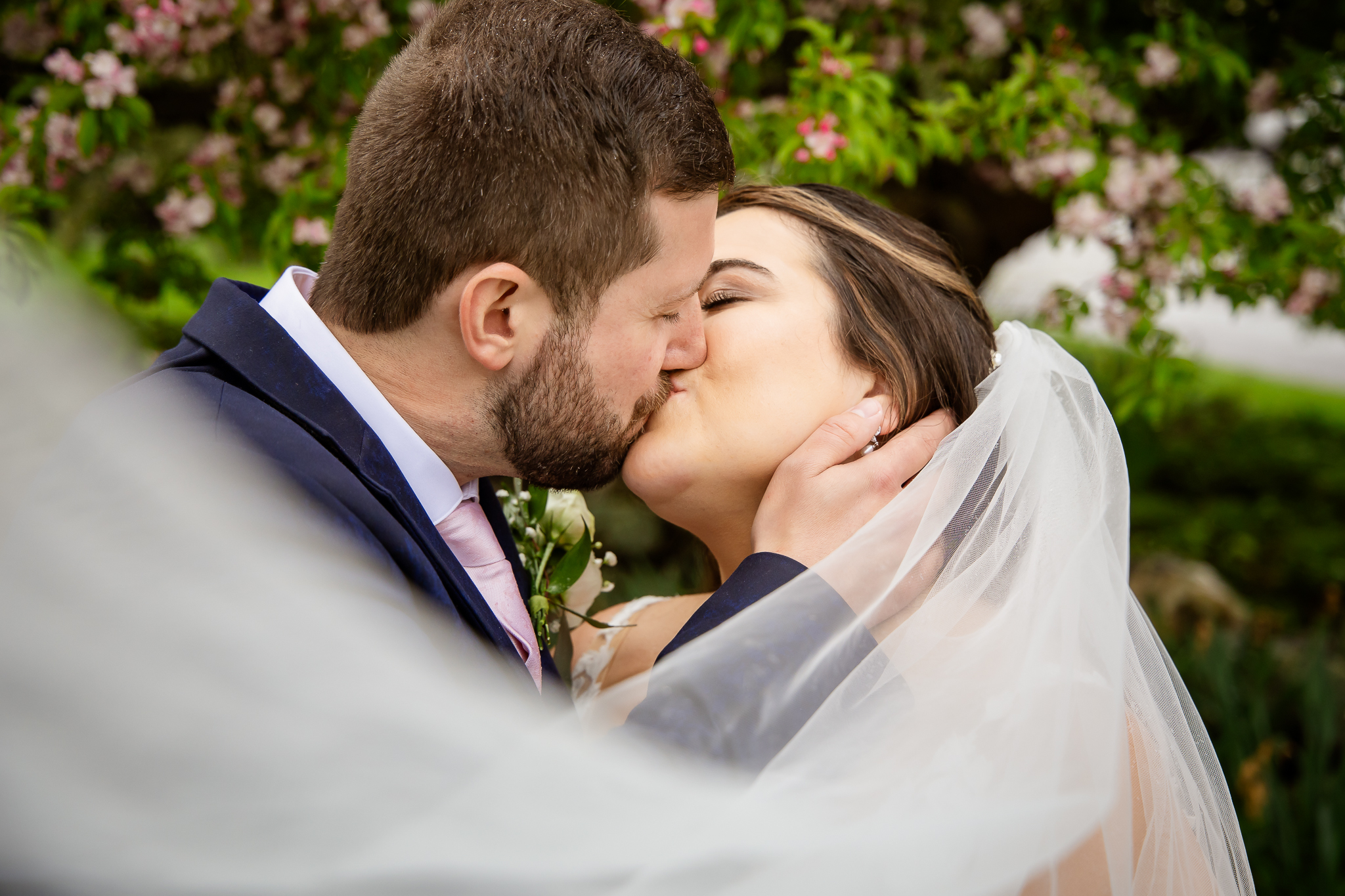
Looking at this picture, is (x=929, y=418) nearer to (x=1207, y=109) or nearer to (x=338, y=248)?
(x=338, y=248)

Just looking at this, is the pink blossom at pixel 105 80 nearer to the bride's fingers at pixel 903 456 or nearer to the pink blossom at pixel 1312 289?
the bride's fingers at pixel 903 456

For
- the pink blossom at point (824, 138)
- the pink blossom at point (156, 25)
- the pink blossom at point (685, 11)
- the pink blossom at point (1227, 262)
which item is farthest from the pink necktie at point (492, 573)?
the pink blossom at point (1227, 262)

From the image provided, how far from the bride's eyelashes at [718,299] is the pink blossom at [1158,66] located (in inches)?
85.0

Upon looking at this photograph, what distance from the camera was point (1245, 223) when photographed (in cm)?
339

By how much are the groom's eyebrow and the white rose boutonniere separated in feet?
2.01

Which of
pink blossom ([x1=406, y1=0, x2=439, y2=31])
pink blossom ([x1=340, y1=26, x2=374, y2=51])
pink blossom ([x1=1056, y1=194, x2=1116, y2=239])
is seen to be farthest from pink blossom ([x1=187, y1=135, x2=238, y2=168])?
pink blossom ([x1=1056, y1=194, x2=1116, y2=239])

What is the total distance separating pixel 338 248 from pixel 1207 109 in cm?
343

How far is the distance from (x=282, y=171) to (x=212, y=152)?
25 cm

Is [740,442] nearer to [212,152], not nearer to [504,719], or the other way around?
[504,719]

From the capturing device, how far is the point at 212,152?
335 centimetres

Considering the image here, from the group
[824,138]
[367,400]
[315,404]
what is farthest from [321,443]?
[824,138]

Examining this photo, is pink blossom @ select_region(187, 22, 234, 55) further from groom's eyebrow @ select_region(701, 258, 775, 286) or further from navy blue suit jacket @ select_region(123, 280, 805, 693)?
groom's eyebrow @ select_region(701, 258, 775, 286)

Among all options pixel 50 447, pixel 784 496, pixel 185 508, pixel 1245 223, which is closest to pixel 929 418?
pixel 784 496

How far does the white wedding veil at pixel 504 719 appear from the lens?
90cm
